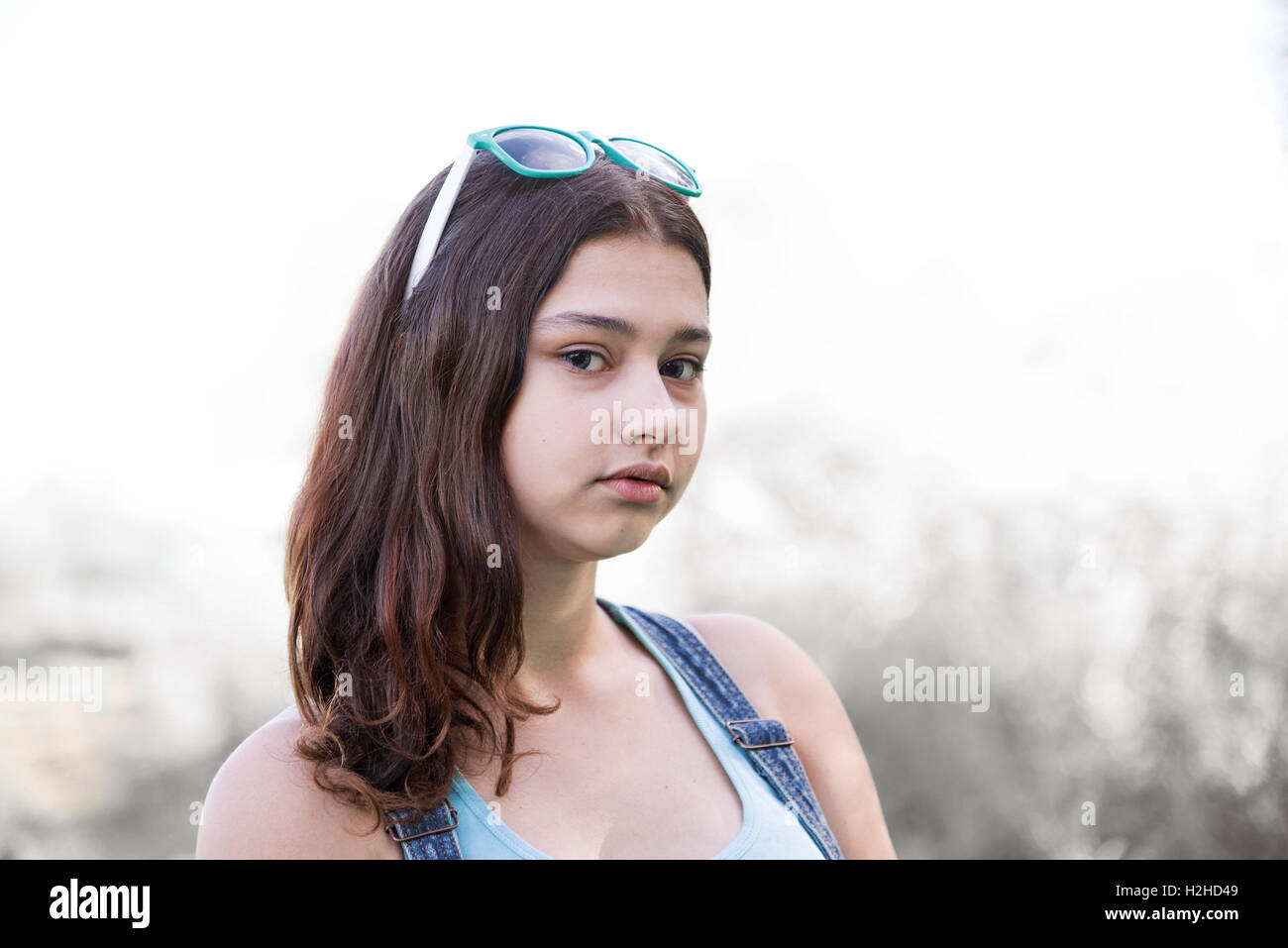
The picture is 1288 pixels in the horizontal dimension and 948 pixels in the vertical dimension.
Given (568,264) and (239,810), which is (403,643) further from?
(568,264)

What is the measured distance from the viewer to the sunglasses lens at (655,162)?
162 centimetres

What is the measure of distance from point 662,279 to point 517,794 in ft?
2.31

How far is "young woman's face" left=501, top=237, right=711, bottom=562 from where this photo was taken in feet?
4.58

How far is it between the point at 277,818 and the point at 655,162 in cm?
104

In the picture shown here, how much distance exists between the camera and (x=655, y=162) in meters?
1.65

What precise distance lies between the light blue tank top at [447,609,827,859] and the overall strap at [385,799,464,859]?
17mm

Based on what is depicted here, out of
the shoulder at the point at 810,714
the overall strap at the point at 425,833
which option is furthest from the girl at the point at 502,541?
the shoulder at the point at 810,714

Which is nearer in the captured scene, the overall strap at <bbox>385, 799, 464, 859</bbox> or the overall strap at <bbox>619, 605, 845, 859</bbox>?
Answer: the overall strap at <bbox>385, 799, 464, 859</bbox>

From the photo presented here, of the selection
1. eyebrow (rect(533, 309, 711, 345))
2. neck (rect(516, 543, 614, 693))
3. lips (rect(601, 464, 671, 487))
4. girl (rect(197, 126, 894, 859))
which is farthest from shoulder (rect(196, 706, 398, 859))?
eyebrow (rect(533, 309, 711, 345))

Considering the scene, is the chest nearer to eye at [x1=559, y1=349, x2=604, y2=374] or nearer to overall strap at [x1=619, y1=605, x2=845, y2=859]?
overall strap at [x1=619, y1=605, x2=845, y2=859]

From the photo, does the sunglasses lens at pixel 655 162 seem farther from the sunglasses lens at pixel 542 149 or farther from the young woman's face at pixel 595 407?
the young woman's face at pixel 595 407

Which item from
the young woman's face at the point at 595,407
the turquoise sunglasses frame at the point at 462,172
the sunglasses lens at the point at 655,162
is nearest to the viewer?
the young woman's face at the point at 595,407

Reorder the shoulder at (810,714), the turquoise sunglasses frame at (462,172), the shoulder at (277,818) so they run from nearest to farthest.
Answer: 1. the shoulder at (277,818)
2. the turquoise sunglasses frame at (462,172)
3. the shoulder at (810,714)
